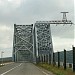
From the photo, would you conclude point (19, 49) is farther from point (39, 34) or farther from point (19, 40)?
point (39, 34)

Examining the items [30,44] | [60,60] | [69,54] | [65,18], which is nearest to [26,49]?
[30,44]

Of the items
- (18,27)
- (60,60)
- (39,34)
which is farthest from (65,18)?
(18,27)

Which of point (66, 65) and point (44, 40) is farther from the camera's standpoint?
point (44, 40)

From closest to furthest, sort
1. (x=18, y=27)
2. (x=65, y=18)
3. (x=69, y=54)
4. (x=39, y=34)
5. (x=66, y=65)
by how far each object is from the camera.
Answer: (x=69, y=54) < (x=66, y=65) < (x=65, y=18) < (x=39, y=34) < (x=18, y=27)

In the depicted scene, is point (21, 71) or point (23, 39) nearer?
point (21, 71)

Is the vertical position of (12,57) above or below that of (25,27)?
below

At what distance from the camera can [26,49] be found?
605 ft

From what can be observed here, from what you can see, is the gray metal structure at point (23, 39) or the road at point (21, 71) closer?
the road at point (21, 71)

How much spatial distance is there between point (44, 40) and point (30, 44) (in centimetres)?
2070

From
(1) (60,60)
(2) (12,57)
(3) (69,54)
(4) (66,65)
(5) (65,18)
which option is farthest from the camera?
(2) (12,57)

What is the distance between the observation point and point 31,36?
625 ft

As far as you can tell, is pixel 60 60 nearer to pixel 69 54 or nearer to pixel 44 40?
pixel 69 54

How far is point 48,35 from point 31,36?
81.7 ft

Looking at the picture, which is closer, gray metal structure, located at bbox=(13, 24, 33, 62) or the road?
the road
